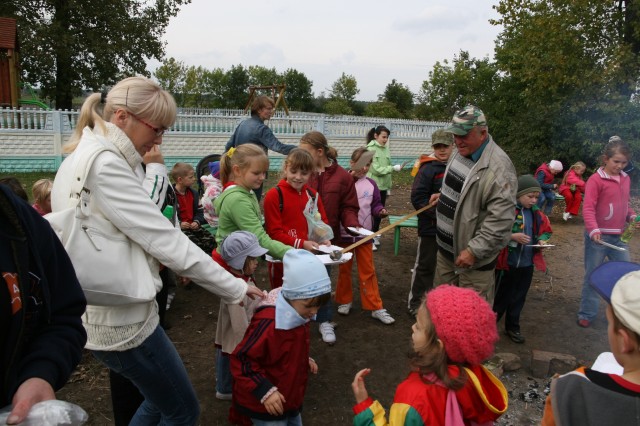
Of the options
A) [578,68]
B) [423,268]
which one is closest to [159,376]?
[423,268]

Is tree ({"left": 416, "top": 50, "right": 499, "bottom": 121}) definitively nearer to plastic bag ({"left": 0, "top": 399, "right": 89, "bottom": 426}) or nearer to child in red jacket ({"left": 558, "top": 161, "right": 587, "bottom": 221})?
child in red jacket ({"left": 558, "top": 161, "right": 587, "bottom": 221})

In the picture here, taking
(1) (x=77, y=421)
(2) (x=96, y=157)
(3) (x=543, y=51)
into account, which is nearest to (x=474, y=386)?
(1) (x=77, y=421)

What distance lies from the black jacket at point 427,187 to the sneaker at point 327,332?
142cm

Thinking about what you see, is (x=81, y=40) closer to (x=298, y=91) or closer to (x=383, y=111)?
(x=383, y=111)

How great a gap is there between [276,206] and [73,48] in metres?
22.7

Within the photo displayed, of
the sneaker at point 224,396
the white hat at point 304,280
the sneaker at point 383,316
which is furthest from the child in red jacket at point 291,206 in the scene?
the sneaker at point 383,316

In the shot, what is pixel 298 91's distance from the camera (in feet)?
148

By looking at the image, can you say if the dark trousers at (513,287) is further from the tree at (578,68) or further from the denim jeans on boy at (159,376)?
the tree at (578,68)

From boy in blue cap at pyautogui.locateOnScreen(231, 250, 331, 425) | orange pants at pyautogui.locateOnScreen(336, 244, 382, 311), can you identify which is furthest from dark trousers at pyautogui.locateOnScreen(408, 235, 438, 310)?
boy in blue cap at pyautogui.locateOnScreen(231, 250, 331, 425)

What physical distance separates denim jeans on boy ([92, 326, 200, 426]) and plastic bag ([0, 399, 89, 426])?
2.67 ft

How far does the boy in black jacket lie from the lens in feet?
15.5

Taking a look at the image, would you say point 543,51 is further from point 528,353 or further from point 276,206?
point 276,206

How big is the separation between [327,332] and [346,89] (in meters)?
42.6

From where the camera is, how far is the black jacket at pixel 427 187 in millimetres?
4770
